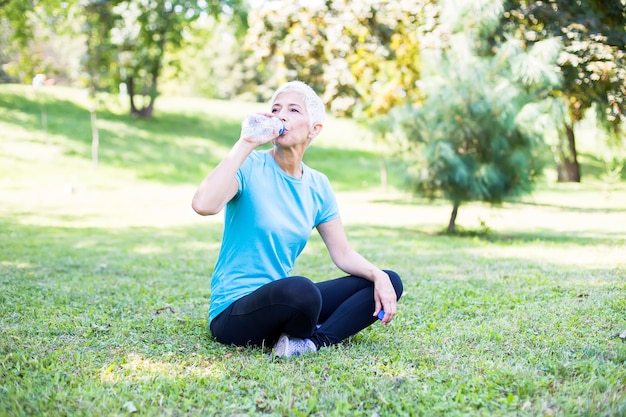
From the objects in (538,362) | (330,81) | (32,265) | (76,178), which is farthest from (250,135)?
(76,178)

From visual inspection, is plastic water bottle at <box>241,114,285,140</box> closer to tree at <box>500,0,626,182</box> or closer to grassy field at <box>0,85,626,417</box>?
grassy field at <box>0,85,626,417</box>

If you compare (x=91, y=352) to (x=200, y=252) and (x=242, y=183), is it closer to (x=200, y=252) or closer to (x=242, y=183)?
(x=242, y=183)

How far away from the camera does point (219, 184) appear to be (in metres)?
2.93

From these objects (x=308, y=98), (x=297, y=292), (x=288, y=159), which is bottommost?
(x=297, y=292)

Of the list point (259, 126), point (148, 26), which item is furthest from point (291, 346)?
point (148, 26)

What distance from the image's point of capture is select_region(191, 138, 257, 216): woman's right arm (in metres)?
2.89

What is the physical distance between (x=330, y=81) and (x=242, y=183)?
501 inches

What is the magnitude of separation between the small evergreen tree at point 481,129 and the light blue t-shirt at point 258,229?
215 inches

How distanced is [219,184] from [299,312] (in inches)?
29.3

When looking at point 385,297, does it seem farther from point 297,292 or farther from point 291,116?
point 291,116

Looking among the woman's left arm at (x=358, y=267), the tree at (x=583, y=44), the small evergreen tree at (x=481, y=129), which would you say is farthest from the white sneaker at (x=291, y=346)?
the small evergreen tree at (x=481, y=129)

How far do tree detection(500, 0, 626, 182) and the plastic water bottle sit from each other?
3949mm

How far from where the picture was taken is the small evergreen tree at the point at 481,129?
8312 mm

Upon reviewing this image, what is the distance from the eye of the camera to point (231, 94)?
48031mm
